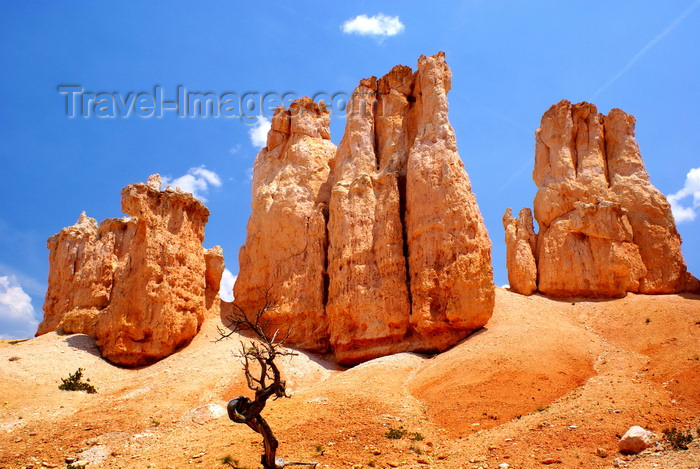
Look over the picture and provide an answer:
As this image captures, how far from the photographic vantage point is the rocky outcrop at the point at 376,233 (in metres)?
24.4

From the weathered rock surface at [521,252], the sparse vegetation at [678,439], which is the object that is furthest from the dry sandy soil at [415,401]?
the weathered rock surface at [521,252]

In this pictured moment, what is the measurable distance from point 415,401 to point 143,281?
50.2ft

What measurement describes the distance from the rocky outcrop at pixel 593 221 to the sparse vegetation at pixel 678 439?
18380 millimetres

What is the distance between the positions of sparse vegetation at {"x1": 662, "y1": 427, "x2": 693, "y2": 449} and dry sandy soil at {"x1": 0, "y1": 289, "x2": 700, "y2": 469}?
0.15m

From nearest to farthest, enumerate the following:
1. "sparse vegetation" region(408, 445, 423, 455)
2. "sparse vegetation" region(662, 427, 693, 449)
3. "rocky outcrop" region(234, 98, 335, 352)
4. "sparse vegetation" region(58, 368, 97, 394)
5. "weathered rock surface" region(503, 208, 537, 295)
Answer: "sparse vegetation" region(662, 427, 693, 449) → "sparse vegetation" region(408, 445, 423, 455) → "sparse vegetation" region(58, 368, 97, 394) → "rocky outcrop" region(234, 98, 335, 352) → "weathered rock surface" region(503, 208, 537, 295)

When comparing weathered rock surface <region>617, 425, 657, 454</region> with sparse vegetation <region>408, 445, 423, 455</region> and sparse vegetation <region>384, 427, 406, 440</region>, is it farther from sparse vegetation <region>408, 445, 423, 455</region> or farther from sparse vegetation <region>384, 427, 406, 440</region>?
sparse vegetation <region>384, 427, 406, 440</region>

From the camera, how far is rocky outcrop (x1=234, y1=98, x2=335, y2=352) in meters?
27.3

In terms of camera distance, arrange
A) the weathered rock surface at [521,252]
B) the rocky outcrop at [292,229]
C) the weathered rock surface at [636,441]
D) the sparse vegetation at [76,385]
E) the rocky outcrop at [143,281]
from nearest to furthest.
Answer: the weathered rock surface at [636,441] → the sparse vegetation at [76,385] → the rocky outcrop at [143,281] → the rocky outcrop at [292,229] → the weathered rock surface at [521,252]

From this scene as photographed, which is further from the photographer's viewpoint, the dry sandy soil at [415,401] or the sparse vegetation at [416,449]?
the sparse vegetation at [416,449]

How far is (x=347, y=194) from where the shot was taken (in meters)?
28.3

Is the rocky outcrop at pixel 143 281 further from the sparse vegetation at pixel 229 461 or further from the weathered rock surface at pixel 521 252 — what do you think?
the weathered rock surface at pixel 521 252

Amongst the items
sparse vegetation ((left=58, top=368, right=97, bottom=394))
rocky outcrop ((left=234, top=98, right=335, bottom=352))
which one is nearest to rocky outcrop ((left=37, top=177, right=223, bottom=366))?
rocky outcrop ((left=234, top=98, right=335, bottom=352))

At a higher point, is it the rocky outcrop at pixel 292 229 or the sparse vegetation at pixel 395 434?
the rocky outcrop at pixel 292 229

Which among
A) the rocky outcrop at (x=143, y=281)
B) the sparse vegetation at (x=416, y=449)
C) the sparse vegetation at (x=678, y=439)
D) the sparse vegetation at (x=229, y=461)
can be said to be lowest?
the sparse vegetation at (x=416, y=449)
